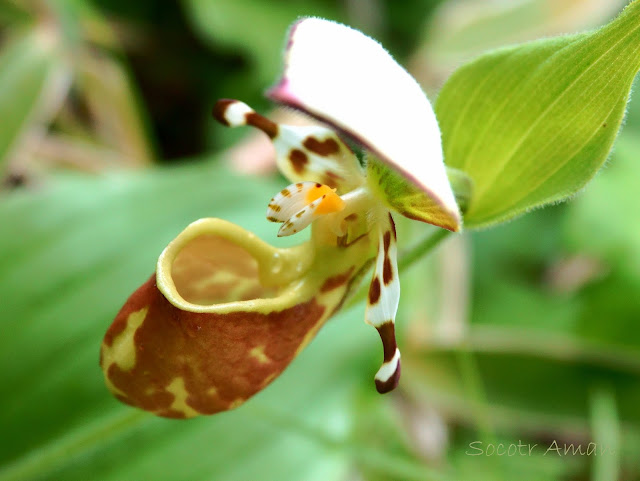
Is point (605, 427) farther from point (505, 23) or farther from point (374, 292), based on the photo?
point (505, 23)

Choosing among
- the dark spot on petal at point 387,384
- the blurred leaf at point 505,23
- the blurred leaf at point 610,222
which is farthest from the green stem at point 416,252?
the blurred leaf at point 505,23

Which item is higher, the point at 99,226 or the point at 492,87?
the point at 492,87

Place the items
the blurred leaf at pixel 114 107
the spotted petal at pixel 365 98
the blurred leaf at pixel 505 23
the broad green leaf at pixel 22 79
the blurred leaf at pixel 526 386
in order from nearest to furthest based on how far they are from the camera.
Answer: the spotted petal at pixel 365 98 → the broad green leaf at pixel 22 79 → the blurred leaf at pixel 526 386 → the blurred leaf at pixel 114 107 → the blurred leaf at pixel 505 23

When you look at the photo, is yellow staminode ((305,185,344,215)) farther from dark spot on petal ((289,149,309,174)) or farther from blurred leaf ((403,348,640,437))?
blurred leaf ((403,348,640,437))

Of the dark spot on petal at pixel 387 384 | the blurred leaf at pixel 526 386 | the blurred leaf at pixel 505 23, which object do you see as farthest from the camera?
Result: the blurred leaf at pixel 505 23

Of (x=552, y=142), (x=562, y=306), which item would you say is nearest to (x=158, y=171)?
(x=552, y=142)

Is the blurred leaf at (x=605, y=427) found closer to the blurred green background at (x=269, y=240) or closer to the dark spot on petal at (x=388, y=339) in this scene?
the blurred green background at (x=269, y=240)

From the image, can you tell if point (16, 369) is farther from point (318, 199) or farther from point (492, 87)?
point (492, 87)
